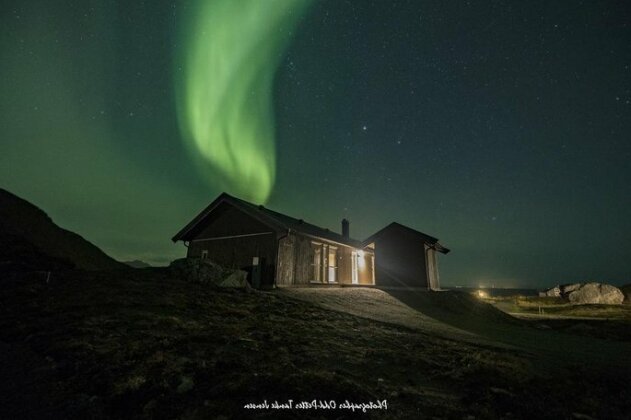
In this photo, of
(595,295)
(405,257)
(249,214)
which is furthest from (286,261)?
(595,295)

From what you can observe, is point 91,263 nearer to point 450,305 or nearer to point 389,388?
point 450,305

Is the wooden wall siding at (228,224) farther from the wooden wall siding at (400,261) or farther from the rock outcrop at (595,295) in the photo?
the rock outcrop at (595,295)

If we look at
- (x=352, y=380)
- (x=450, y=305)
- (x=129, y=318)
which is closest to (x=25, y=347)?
(x=129, y=318)

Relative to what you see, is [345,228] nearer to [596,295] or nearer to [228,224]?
[228,224]

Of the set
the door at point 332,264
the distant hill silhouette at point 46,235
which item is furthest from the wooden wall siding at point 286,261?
the distant hill silhouette at point 46,235

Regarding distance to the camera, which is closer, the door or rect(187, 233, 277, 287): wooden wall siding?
rect(187, 233, 277, 287): wooden wall siding

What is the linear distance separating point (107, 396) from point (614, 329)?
22943 millimetres

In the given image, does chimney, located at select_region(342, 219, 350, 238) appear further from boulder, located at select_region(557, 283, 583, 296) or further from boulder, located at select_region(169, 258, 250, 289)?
boulder, located at select_region(557, 283, 583, 296)

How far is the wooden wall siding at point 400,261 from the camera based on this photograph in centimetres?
2295

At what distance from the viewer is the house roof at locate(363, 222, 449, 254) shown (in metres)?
23.1

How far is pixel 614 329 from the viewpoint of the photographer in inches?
631

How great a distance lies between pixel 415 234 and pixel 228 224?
14.5 metres

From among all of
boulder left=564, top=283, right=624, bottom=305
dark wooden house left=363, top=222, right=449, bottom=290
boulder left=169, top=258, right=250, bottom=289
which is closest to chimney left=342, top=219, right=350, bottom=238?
dark wooden house left=363, top=222, right=449, bottom=290

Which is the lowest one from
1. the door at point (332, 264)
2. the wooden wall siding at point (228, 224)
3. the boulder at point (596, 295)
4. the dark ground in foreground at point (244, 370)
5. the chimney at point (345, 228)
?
the dark ground in foreground at point (244, 370)
